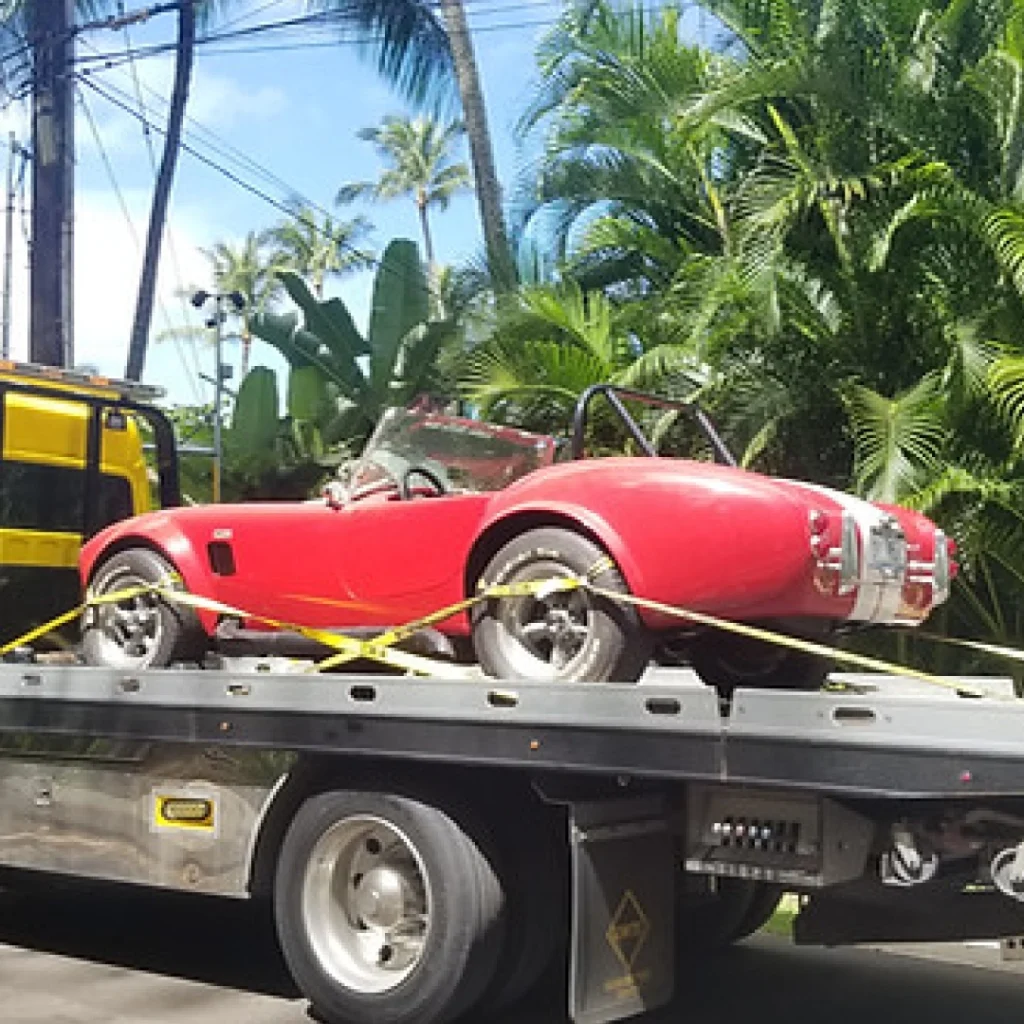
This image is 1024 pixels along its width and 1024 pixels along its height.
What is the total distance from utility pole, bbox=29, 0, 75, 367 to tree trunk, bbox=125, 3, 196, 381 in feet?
8.90

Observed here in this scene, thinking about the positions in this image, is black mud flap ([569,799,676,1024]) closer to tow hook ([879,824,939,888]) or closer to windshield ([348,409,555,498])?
tow hook ([879,824,939,888])

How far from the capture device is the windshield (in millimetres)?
6195

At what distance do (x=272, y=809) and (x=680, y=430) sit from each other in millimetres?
5769

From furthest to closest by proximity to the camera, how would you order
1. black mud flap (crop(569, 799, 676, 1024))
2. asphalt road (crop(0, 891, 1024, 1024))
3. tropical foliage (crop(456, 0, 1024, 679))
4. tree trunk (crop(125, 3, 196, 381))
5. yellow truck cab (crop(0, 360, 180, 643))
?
tree trunk (crop(125, 3, 196, 381))
tropical foliage (crop(456, 0, 1024, 679))
yellow truck cab (crop(0, 360, 180, 643))
asphalt road (crop(0, 891, 1024, 1024))
black mud flap (crop(569, 799, 676, 1024))

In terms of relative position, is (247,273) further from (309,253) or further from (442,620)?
(442,620)

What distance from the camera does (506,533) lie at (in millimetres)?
5328

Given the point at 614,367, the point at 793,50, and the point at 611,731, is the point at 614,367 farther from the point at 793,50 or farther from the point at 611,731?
the point at 611,731

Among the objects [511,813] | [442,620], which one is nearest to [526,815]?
[511,813]

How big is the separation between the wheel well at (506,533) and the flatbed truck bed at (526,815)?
1.73ft

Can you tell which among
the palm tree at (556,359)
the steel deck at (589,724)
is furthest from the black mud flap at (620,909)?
the palm tree at (556,359)

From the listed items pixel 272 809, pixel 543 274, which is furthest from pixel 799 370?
pixel 272 809

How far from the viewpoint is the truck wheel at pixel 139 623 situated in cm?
635

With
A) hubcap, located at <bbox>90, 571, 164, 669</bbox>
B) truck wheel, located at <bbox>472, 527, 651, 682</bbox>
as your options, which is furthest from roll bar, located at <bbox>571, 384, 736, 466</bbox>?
hubcap, located at <bbox>90, 571, 164, 669</bbox>

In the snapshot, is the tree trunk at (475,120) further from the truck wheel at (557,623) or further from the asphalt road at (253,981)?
the truck wheel at (557,623)
